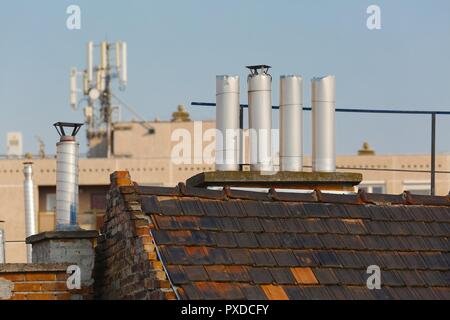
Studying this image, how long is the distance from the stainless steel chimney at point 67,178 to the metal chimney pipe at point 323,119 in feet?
9.79

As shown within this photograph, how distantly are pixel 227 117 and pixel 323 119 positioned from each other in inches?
49.1

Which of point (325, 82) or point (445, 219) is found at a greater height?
point (325, 82)

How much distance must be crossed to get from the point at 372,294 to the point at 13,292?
383 cm

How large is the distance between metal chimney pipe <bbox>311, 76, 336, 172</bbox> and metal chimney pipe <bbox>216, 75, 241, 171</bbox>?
102cm

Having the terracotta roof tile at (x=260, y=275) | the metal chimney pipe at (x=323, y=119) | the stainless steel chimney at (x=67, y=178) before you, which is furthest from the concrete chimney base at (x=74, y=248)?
the metal chimney pipe at (x=323, y=119)

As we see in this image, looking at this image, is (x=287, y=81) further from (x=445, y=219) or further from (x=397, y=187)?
(x=397, y=187)

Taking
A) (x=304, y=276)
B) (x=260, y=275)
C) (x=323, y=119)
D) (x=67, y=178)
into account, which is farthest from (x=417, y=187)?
(x=260, y=275)

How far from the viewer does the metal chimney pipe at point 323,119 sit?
68.8 ft

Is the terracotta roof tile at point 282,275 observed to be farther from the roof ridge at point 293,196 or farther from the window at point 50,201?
the window at point 50,201

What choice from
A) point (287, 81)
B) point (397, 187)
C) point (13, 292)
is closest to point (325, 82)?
point (287, 81)

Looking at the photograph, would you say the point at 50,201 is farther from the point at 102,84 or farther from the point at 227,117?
the point at 227,117

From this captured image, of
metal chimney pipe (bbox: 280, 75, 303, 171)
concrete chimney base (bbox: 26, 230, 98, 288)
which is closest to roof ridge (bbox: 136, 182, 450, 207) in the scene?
metal chimney pipe (bbox: 280, 75, 303, 171)

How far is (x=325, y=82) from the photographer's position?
2097 centimetres
